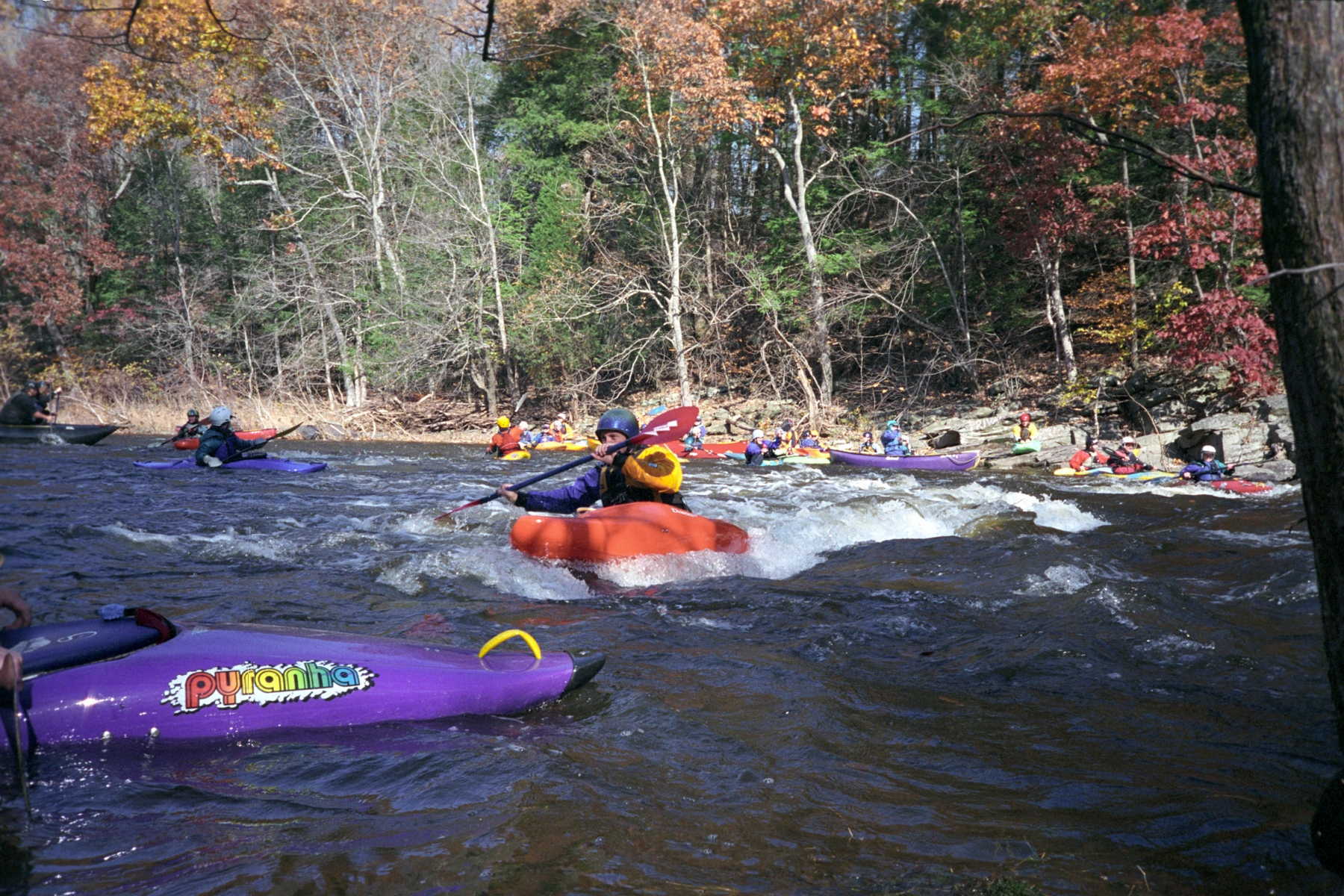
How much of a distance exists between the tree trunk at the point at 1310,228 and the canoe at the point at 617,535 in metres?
4.39

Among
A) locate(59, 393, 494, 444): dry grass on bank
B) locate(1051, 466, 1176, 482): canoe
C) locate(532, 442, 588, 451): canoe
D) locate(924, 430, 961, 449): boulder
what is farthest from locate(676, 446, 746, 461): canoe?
locate(59, 393, 494, 444): dry grass on bank

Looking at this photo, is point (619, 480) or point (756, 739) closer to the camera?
point (756, 739)

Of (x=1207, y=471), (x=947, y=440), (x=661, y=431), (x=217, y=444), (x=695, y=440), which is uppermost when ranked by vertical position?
(x=217, y=444)

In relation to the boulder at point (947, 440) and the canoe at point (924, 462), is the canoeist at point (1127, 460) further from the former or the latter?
the boulder at point (947, 440)

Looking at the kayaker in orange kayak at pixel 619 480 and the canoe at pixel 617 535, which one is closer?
the canoe at pixel 617 535

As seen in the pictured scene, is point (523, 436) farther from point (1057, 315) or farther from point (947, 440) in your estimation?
point (1057, 315)

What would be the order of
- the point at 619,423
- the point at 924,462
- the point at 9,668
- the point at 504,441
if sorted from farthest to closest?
the point at 504,441 → the point at 924,462 → the point at 619,423 → the point at 9,668

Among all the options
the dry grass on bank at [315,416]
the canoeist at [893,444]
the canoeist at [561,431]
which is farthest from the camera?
the dry grass on bank at [315,416]

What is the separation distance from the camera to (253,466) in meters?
12.3

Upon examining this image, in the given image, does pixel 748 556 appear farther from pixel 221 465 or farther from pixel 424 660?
pixel 221 465

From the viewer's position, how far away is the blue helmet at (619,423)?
22.6 feet

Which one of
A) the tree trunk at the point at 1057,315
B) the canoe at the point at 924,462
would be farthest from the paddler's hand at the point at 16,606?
the tree trunk at the point at 1057,315

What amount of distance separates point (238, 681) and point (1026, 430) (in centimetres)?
1395

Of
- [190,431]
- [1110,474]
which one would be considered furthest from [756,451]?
[190,431]
